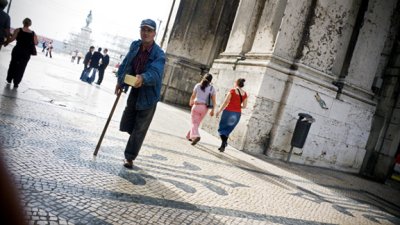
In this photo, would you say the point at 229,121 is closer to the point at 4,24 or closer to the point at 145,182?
the point at 145,182

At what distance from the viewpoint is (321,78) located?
8.65m

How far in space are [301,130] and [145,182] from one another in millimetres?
5232

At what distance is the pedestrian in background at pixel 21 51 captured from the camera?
749 cm

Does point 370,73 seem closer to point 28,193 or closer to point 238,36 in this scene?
point 238,36

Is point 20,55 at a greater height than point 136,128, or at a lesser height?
greater

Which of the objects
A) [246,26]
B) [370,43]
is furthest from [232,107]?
[370,43]

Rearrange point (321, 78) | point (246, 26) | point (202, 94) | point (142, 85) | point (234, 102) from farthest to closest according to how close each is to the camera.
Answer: point (246, 26) < point (321, 78) < point (234, 102) < point (202, 94) < point (142, 85)

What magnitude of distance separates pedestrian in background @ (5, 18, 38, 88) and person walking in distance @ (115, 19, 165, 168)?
4.48m

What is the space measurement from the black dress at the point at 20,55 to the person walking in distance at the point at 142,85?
446 cm

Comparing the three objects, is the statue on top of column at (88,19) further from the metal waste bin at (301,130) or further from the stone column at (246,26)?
the metal waste bin at (301,130)

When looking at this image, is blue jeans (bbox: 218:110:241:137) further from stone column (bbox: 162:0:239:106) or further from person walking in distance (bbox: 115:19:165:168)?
stone column (bbox: 162:0:239:106)

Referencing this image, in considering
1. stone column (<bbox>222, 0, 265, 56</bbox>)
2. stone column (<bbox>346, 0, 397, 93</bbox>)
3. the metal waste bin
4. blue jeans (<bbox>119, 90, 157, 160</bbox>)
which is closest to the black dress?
blue jeans (<bbox>119, 90, 157, 160</bbox>)

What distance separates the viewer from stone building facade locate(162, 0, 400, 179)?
26.8 feet

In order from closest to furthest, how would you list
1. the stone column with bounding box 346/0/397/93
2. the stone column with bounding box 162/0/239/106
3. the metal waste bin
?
the metal waste bin, the stone column with bounding box 346/0/397/93, the stone column with bounding box 162/0/239/106
